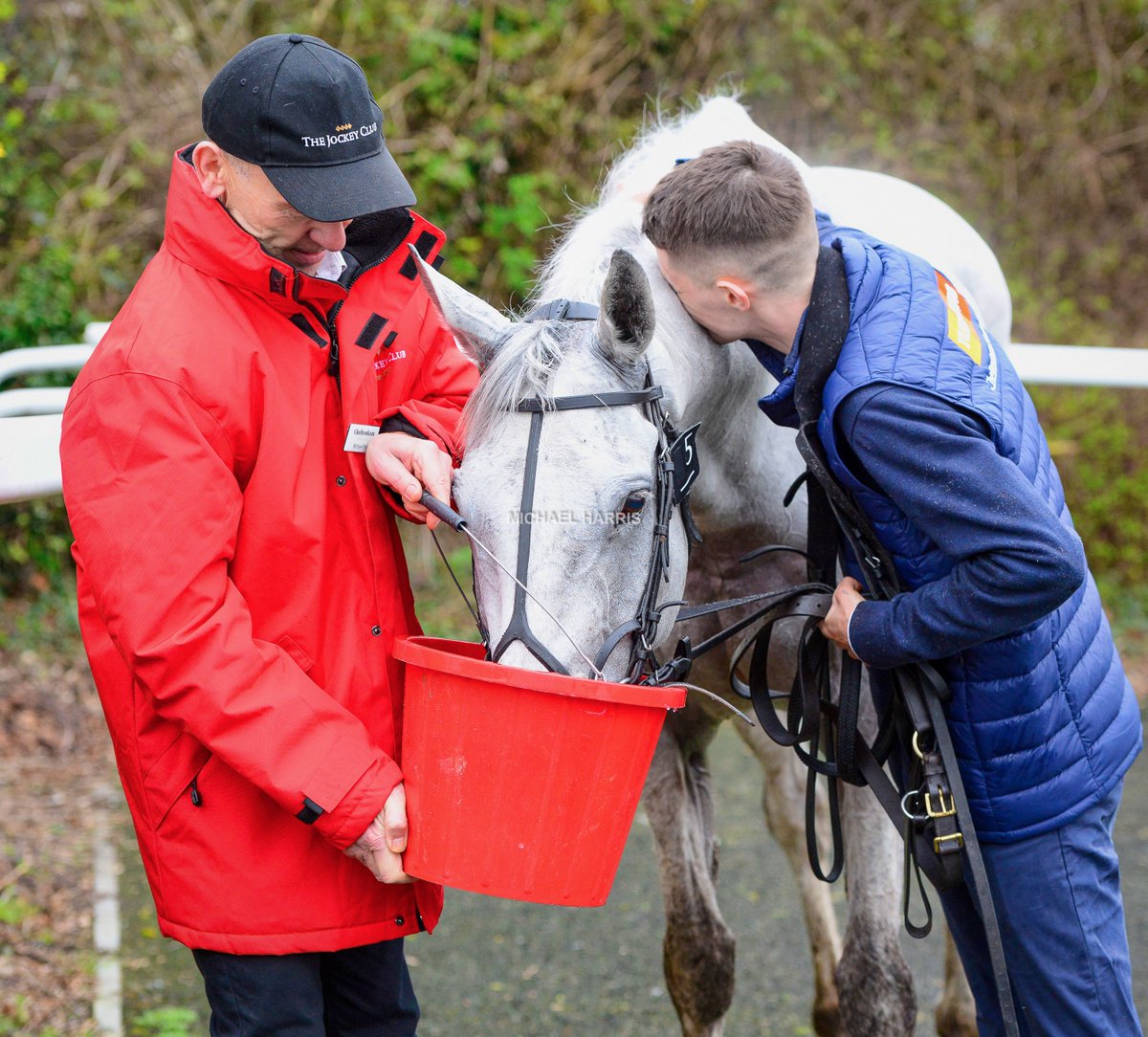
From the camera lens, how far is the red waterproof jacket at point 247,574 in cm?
176

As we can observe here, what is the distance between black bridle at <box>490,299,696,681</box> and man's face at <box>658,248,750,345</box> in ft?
0.64

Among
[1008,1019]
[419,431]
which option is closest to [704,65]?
[419,431]

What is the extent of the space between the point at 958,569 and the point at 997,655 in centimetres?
23

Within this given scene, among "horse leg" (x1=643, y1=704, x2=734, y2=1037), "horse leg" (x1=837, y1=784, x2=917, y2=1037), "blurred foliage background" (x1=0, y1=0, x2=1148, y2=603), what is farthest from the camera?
"blurred foliage background" (x1=0, y1=0, x2=1148, y2=603)

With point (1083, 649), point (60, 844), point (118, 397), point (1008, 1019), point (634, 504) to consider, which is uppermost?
point (118, 397)

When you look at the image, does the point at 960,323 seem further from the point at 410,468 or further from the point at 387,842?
the point at 387,842

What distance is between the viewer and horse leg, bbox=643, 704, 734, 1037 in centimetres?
284

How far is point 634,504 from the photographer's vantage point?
195 cm

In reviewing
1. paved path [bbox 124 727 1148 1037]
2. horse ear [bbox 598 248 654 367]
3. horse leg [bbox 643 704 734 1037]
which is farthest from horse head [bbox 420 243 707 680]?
paved path [bbox 124 727 1148 1037]

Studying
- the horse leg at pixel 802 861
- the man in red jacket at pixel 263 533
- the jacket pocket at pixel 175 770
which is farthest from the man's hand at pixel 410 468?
the horse leg at pixel 802 861

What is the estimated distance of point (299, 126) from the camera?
6.03 feet

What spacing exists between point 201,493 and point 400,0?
578 cm

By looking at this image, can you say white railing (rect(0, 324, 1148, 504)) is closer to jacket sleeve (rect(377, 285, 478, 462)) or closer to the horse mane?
jacket sleeve (rect(377, 285, 478, 462))

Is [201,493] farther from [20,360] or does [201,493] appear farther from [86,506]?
[20,360]
